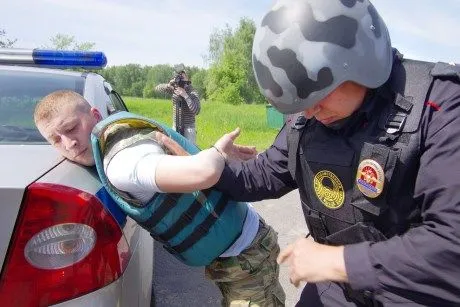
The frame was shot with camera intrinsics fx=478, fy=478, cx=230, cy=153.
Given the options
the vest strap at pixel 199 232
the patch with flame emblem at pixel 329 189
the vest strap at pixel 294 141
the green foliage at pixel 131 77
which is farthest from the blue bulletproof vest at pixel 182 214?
the green foliage at pixel 131 77

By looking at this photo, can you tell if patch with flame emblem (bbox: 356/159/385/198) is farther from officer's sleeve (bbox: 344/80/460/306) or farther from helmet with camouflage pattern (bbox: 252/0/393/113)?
helmet with camouflage pattern (bbox: 252/0/393/113)

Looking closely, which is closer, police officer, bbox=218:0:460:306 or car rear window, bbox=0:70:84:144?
police officer, bbox=218:0:460:306

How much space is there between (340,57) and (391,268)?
0.62 meters

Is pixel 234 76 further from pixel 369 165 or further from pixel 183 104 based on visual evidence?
pixel 369 165

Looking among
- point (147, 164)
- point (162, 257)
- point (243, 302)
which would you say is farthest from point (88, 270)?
point (162, 257)

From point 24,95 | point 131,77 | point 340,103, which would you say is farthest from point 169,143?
point 131,77

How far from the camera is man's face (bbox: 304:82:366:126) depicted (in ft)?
4.91

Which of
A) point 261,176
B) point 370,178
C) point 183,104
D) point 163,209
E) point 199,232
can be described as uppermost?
point 370,178

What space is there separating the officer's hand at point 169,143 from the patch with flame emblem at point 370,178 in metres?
0.65

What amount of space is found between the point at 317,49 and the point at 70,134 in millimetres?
969

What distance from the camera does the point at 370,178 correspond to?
1442mm

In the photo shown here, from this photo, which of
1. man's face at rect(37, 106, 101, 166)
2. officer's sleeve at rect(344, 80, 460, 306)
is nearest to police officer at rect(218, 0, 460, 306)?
officer's sleeve at rect(344, 80, 460, 306)

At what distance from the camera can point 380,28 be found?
150cm

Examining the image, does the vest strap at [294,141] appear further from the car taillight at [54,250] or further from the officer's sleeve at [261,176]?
the car taillight at [54,250]
